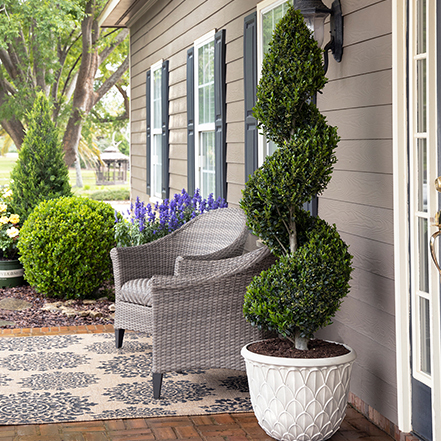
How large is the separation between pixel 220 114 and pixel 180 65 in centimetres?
162

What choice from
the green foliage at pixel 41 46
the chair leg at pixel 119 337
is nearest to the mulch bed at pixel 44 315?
the chair leg at pixel 119 337

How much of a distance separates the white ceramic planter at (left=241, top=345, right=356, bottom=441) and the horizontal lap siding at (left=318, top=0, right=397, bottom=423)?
27cm

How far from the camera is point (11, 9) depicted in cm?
1386

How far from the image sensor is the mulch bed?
513 centimetres

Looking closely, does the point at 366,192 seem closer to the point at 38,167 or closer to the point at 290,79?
the point at 290,79

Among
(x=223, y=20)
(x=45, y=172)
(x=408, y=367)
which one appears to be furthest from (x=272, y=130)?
(x=45, y=172)

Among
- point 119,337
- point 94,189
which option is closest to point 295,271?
point 119,337

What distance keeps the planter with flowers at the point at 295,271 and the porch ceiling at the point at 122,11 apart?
5.59 m

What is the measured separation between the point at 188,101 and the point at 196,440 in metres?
4.16

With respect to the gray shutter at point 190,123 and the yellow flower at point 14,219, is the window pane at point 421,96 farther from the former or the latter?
the yellow flower at point 14,219

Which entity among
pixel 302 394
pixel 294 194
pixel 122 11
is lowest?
pixel 302 394

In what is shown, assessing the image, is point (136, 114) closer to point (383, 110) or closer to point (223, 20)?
point (223, 20)

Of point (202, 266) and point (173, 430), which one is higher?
point (202, 266)

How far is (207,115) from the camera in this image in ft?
19.4
